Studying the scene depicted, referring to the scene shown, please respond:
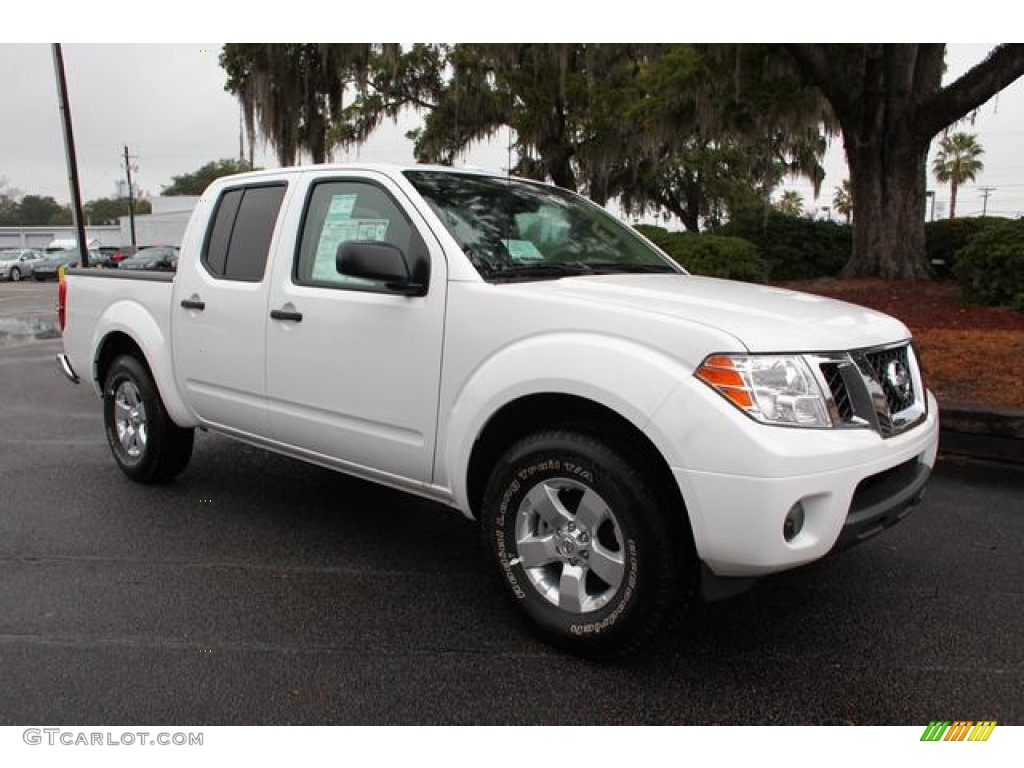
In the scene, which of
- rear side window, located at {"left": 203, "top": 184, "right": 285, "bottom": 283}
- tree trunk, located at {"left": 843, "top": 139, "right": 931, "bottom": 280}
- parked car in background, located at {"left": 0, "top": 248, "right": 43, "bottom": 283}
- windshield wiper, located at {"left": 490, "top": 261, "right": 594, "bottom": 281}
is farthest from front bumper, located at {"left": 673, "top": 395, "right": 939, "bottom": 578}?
parked car in background, located at {"left": 0, "top": 248, "right": 43, "bottom": 283}

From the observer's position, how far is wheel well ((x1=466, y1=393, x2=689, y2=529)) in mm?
2838

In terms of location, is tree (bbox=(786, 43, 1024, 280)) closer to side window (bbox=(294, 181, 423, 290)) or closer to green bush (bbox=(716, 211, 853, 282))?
green bush (bbox=(716, 211, 853, 282))

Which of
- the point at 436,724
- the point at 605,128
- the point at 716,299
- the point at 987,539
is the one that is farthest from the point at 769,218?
the point at 436,724

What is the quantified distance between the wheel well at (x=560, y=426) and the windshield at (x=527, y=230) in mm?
587

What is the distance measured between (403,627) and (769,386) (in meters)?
1.69

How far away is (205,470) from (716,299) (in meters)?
3.84

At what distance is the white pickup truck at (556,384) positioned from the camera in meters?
2.64

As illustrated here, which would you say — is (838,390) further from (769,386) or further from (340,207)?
(340,207)

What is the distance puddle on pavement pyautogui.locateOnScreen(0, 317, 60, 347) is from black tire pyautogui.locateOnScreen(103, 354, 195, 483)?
8.94m

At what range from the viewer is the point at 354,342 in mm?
3578

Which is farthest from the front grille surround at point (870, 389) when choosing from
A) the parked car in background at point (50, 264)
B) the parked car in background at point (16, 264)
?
the parked car in background at point (16, 264)

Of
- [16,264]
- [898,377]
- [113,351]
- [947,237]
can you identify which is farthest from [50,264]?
[898,377]

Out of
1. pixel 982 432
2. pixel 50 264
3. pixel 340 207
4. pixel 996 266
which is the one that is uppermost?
pixel 340 207

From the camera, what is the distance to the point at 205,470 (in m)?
5.55
